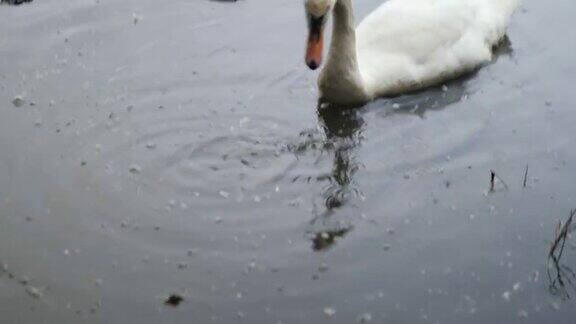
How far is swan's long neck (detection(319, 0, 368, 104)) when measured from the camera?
8.45 meters

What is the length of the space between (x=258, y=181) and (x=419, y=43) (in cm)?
240

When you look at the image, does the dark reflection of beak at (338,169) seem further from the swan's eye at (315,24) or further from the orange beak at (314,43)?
the swan's eye at (315,24)

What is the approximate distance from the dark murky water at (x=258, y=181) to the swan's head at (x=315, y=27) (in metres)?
0.71

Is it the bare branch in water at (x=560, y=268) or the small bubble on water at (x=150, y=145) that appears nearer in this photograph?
the bare branch in water at (x=560, y=268)

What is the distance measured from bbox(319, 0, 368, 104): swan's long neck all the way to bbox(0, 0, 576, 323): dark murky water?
0.21 metres

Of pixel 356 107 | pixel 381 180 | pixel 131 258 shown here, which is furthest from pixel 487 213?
pixel 131 258

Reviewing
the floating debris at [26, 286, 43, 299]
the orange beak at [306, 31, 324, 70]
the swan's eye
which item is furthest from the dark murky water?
the swan's eye

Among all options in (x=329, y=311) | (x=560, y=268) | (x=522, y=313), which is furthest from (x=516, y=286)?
(x=329, y=311)

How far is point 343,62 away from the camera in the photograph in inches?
333

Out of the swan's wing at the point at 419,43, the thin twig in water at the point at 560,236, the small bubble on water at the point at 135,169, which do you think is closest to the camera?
the thin twig in water at the point at 560,236

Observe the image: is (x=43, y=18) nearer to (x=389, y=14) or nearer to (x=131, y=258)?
(x=389, y=14)

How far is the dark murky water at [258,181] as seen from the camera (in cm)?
628

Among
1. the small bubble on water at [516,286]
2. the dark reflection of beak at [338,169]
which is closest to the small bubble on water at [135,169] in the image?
the dark reflection of beak at [338,169]

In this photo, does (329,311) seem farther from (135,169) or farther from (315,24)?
(315,24)
